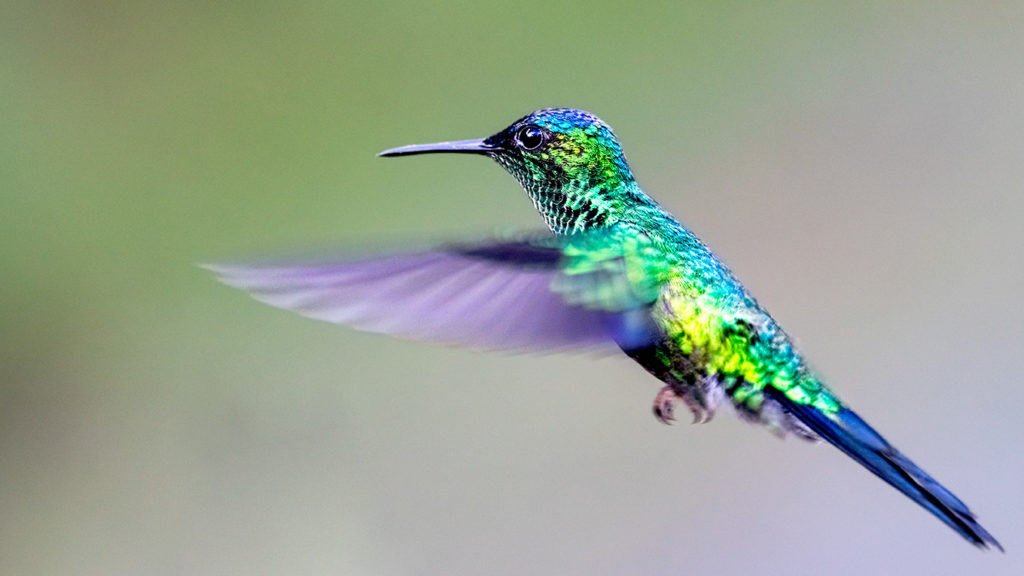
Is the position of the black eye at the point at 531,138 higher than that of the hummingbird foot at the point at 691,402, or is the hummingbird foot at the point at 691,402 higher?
the black eye at the point at 531,138

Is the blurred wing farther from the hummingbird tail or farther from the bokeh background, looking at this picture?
the bokeh background

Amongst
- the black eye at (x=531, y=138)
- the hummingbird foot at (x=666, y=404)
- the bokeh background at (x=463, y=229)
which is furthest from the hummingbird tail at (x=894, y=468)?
the bokeh background at (x=463, y=229)

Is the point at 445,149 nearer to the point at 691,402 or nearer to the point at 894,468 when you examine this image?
the point at 691,402

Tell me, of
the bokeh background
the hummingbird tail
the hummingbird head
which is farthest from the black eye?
the bokeh background

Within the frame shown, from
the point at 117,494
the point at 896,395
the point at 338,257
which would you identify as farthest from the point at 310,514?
the point at 338,257

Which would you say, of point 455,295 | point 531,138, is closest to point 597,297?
point 455,295

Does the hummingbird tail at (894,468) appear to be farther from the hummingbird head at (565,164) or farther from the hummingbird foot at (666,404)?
the hummingbird head at (565,164)
